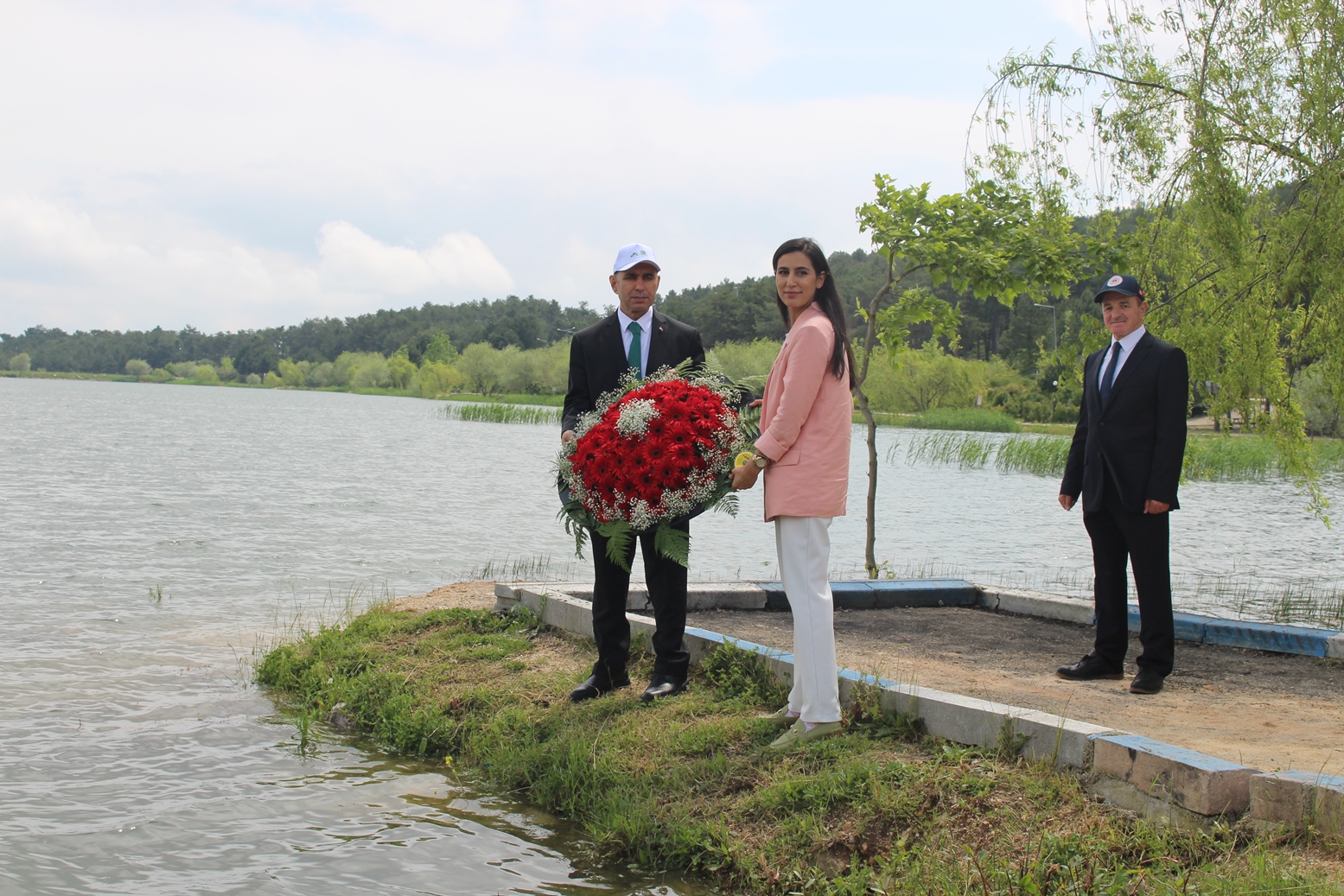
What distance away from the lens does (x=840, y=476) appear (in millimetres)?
5043

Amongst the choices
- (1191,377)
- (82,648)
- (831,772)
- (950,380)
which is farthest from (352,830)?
(950,380)

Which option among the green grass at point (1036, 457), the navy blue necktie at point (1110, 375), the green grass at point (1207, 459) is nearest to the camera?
the navy blue necktie at point (1110, 375)

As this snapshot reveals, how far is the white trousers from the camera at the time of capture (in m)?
5.03

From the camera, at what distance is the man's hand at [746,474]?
16.9 feet

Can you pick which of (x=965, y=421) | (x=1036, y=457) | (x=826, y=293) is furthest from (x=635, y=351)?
(x=965, y=421)

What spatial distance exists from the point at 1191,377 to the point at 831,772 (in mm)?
7771

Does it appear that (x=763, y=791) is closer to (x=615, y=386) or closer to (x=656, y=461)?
(x=656, y=461)

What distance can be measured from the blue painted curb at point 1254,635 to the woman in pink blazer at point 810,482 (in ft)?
12.3

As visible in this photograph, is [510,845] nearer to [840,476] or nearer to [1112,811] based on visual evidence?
[840,476]

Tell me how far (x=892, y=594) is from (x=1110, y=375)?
301 centimetres

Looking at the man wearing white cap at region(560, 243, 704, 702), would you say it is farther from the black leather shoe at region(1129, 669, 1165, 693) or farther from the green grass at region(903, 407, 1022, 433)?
the green grass at region(903, 407, 1022, 433)

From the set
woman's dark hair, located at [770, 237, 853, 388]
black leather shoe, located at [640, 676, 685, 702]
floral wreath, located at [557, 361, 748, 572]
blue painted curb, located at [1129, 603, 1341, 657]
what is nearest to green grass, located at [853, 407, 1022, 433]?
blue painted curb, located at [1129, 603, 1341, 657]

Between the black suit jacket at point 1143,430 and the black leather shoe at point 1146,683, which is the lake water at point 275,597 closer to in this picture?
the black leather shoe at point 1146,683

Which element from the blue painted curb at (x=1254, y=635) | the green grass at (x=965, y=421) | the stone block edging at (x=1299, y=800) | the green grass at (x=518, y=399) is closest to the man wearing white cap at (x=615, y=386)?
the stone block edging at (x=1299, y=800)
